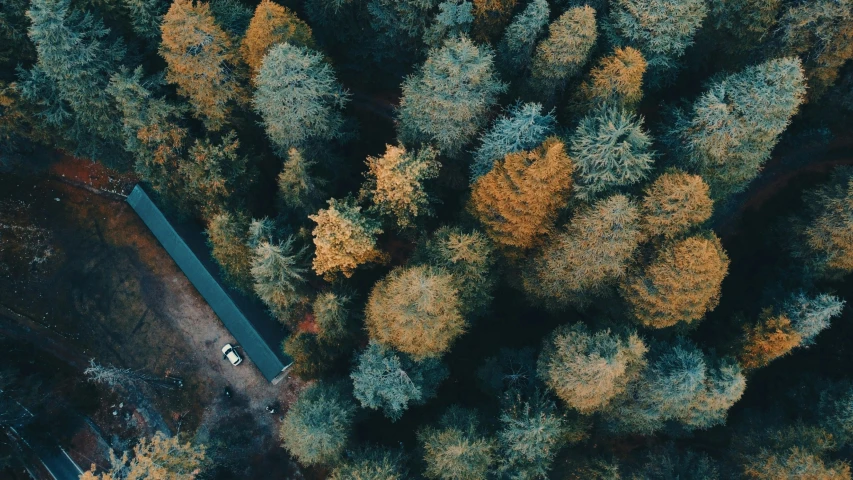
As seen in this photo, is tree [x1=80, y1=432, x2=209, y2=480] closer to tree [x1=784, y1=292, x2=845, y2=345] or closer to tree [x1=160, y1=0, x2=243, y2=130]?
tree [x1=160, y1=0, x2=243, y2=130]

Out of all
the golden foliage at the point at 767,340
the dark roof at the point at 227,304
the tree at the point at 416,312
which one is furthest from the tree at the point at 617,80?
the dark roof at the point at 227,304

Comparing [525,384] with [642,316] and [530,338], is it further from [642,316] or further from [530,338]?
[642,316]

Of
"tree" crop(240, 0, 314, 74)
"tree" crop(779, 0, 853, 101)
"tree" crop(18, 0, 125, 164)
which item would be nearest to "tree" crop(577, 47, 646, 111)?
"tree" crop(779, 0, 853, 101)

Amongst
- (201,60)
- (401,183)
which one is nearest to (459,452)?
(401,183)

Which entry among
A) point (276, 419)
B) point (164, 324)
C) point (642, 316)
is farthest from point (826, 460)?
point (164, 324)

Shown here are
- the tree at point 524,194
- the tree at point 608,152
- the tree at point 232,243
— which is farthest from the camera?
the tree at point 232,243

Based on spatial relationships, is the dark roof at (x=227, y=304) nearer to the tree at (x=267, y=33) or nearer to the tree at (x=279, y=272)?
the tree at (x=279, y=272)

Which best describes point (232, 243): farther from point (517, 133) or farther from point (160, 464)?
point (517, 133)
